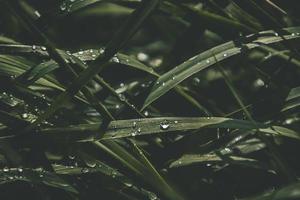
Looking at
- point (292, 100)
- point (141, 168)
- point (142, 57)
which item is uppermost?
point (142, 57)

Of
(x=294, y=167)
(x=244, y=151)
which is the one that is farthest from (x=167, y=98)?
(x=294, y=167)

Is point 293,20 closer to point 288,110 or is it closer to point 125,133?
point 288,110

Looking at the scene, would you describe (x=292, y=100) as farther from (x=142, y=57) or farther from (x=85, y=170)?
(x=142, y=57)

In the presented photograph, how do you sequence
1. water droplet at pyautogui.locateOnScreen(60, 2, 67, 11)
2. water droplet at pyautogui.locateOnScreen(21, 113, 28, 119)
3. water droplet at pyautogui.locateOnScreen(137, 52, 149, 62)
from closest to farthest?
water droplet at pyautogui.locateOnScreen(21, 113, 28, 119)
water droplet at pyautogui.locateOnScreen(60, 2, 67, 11)
water droplet at pyautogui.locateOnScreen(137, 52, 149, 62)

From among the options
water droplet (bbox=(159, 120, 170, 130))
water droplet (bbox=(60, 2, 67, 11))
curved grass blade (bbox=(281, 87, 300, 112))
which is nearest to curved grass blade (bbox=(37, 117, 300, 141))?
water droplet (bbox=(159, 120, 170, 130))

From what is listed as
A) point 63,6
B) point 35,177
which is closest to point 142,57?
point 63,6

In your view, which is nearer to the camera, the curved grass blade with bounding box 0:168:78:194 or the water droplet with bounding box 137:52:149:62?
the curved grass blade with bounding box 0:168:78:194

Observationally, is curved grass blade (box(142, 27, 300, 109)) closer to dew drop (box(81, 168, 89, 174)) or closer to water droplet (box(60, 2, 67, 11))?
dew drop (box(81, 168, 89, 174))

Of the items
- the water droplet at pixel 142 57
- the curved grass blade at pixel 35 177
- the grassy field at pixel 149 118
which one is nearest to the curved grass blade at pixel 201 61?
the grassy field at pixel 149 118

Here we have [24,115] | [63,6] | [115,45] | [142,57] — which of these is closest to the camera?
[115,45]

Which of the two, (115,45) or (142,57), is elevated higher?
(142,57)
